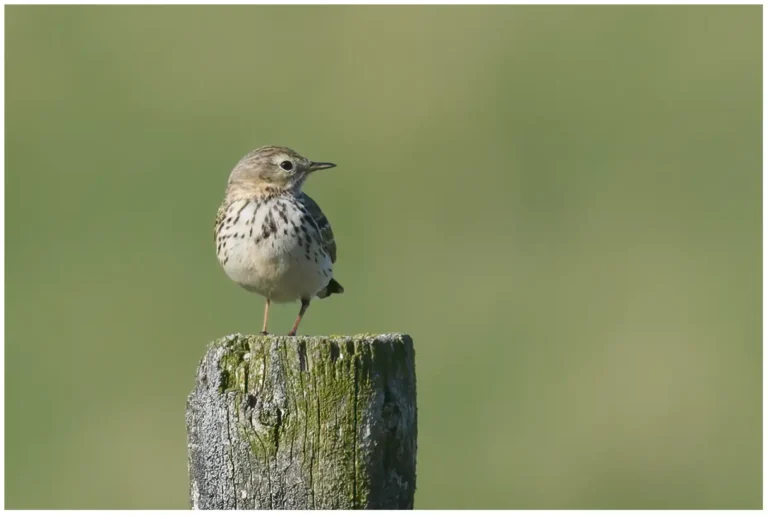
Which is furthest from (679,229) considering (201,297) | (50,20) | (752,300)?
(50,20)

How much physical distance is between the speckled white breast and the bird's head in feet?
0.79

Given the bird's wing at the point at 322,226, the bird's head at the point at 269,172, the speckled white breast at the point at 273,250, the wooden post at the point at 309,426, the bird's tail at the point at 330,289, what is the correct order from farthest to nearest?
the bird's tail at the point at 330,289 → the bird's head at the point at 269,172 → the bird's wing at the point at 322,226 → the speckled white breast at the point at 273,250 → the wooden post at the point at 309,426

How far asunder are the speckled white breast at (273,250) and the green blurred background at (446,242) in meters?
1.76

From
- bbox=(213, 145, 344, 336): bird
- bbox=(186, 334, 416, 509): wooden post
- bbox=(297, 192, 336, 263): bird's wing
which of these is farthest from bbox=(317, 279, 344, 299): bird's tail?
bbox=(186, 334, 416, 509): wooden post

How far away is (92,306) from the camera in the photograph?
12.1 meters

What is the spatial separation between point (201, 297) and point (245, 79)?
3.79 m

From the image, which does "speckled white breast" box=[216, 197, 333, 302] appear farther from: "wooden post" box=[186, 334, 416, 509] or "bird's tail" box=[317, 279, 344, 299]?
"wooden post" box=[186, 334, 416, 509]

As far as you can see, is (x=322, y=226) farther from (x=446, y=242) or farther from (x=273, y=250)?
(x=446, y=242)

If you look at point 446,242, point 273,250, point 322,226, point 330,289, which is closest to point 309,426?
point 273,250

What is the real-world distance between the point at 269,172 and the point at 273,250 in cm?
80

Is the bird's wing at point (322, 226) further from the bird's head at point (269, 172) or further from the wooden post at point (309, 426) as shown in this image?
the wooden post at point (309, 426)

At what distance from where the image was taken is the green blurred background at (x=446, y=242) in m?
10.5

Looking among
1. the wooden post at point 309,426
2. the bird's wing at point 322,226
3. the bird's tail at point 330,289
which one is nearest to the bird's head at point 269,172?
the bird's wing at point 322,226

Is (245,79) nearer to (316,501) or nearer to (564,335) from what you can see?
(564,335)
